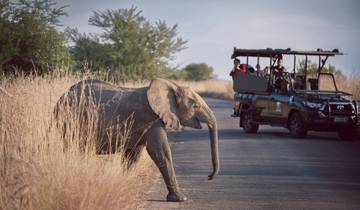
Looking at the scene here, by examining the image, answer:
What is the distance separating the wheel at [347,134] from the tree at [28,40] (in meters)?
8.34

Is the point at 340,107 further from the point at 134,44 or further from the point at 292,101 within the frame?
the point at 134,44

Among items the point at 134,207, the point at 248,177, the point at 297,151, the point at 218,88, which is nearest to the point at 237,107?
the point at 297,151

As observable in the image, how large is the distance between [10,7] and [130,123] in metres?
13.6

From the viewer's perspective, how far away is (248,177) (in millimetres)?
11859

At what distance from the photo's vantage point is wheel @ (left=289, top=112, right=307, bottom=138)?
18469 mm

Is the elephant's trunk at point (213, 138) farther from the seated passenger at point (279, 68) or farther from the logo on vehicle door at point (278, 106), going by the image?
the seated passenger at point (279, 68)

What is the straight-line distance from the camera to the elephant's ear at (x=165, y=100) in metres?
9.97

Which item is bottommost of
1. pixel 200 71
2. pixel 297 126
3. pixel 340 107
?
pixel 297 126

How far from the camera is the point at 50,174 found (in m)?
7.78

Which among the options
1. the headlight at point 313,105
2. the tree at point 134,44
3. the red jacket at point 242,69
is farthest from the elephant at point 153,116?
the tree at point 134,44

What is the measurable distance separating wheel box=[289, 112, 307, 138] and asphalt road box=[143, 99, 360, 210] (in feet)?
0.80

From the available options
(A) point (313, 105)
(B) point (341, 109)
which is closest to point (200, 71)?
(A) point (313, 105)

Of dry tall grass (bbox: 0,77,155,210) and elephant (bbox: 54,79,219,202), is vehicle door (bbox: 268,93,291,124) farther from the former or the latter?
dry tall grass (bbox: 0,77,155,210)

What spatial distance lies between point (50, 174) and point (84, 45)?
30.2 m
